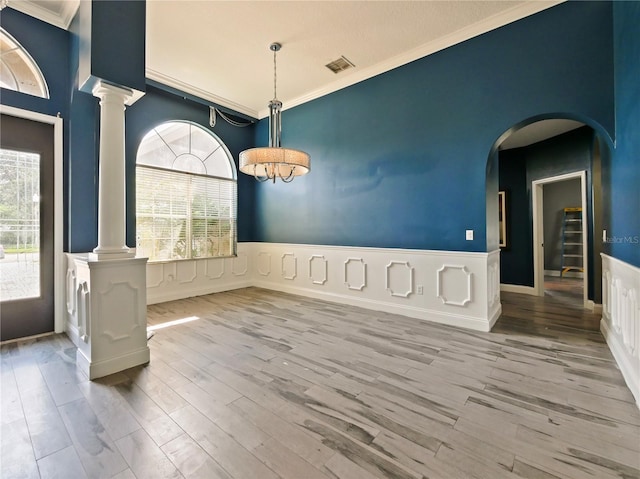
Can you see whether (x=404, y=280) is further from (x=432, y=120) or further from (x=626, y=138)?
(x=626, y=138)

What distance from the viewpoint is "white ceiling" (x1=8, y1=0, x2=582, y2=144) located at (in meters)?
3.05

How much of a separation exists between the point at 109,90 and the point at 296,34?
2183 millimetres

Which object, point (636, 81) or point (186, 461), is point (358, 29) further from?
point (186, 461)

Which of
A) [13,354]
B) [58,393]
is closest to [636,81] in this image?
[58,393]

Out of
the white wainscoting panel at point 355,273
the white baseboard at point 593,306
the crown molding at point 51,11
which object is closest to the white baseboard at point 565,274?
the white baseboard at point 593,306

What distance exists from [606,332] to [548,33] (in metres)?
3.17

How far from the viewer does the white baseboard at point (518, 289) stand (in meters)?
5.31

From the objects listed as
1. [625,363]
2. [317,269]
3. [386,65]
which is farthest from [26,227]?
[625,363]

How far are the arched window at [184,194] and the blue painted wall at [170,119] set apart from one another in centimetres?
11

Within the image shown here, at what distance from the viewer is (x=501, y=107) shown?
325 centimetres

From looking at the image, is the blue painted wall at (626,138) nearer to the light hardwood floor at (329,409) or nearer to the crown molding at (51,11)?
the light hardwood floor at (329,409)

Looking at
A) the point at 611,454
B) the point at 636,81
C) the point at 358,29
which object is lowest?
the point at 611,454

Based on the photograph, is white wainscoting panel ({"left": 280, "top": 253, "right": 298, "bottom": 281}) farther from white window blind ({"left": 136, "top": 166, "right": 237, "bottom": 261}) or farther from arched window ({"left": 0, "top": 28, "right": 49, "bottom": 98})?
arched window ({"left": 0, "top": 28, "right": 49, "bottom": 98})

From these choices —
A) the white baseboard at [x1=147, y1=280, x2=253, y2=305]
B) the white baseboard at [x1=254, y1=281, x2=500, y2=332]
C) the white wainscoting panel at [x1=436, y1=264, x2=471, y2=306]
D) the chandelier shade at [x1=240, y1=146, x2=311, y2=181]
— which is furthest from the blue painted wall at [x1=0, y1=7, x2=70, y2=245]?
the white wainscoting panel at [x1=436, y1=264, x2=471, y2=306]
